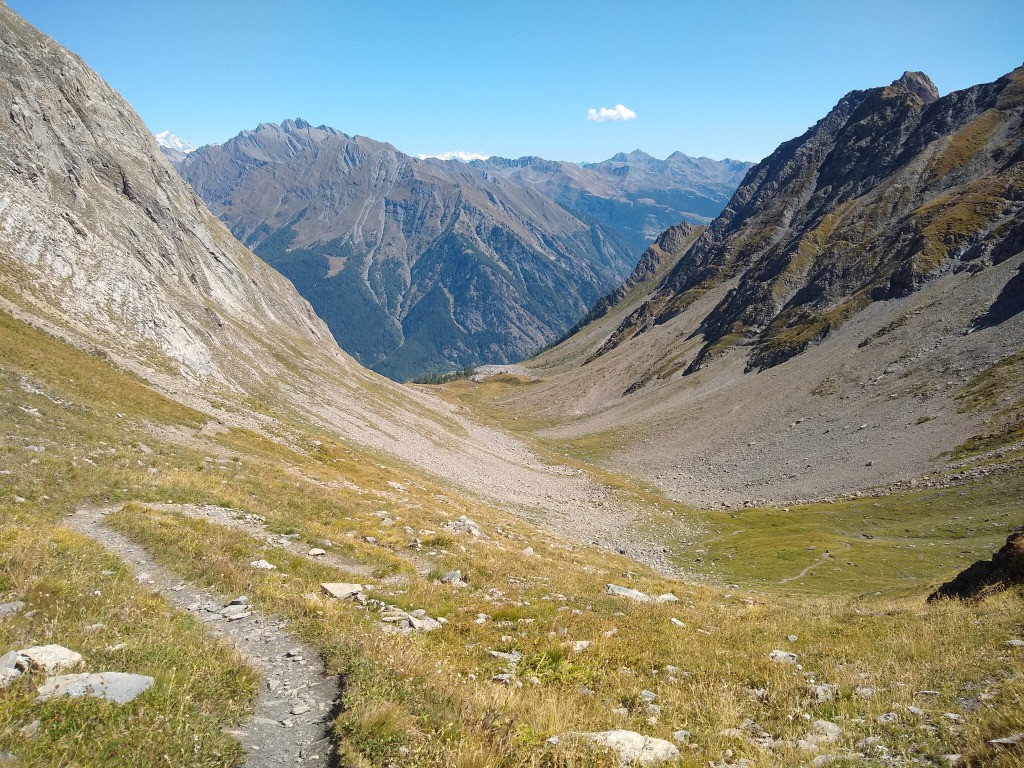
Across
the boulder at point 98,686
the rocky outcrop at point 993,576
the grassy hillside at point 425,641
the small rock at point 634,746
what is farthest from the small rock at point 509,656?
the rocky outcrop at point 993,576

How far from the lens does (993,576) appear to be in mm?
15695

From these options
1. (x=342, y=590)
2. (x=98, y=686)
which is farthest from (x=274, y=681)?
(x=342, y=590)

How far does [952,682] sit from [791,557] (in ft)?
125

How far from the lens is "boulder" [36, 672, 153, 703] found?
20.9ft

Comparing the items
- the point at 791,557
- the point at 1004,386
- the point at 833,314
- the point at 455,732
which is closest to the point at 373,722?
the point at 455,732

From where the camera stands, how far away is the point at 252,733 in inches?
275

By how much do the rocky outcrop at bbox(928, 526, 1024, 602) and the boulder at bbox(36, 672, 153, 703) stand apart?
64.2ft

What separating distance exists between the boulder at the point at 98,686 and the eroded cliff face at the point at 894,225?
409ft

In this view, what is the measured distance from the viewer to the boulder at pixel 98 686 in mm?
6375

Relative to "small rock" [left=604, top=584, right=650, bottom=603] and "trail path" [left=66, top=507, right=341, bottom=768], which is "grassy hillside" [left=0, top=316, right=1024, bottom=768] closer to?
"trail path" [left=66, top=507, right=341, bottom=768]

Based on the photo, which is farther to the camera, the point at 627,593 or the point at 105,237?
the point at 105,237

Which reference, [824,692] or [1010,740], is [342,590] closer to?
[824,692]

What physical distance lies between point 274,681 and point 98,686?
2.49m

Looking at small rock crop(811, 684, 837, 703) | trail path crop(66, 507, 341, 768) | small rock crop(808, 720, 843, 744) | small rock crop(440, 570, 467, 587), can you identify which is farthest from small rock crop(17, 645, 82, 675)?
small rock crop(811, 684, 837, 703)
